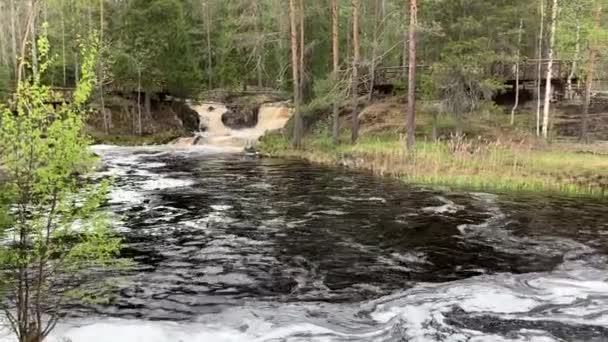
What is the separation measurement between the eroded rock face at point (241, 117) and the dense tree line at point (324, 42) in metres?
4.08

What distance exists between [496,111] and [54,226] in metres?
26.9

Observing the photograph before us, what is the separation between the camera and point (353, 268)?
10539mm

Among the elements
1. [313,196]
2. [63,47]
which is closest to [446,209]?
[313,196]

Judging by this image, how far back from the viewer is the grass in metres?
18.6

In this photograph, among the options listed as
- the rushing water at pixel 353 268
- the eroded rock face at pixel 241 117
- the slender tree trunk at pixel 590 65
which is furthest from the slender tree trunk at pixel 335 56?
the eroded rock face at pixel 241 117

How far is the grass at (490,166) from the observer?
18.6m

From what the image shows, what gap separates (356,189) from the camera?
19.1 metres

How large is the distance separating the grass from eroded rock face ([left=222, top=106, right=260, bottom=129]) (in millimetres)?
17820

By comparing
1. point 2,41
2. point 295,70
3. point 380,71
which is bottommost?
point 295,70

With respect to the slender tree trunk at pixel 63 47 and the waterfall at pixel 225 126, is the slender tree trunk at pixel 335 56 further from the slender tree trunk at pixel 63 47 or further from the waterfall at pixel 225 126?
the slender tree trunk at pixel 63 47

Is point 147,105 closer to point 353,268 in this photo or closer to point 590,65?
point 590,65

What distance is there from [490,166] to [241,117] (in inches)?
1035

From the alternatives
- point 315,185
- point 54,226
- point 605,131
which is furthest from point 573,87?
point 54,226

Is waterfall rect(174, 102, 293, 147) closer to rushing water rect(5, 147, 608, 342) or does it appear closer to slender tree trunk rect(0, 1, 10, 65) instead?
slender tree trunk rect(0, 1, 10, 65)
